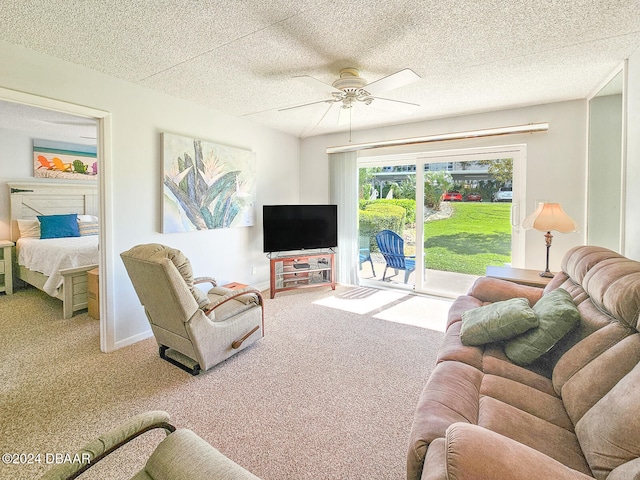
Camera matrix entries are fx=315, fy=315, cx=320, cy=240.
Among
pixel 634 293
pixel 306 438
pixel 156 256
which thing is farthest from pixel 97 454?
pixel 634 293

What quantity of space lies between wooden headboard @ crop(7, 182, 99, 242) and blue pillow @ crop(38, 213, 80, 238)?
23 centimetres

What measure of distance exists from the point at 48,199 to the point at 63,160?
2.34 feet

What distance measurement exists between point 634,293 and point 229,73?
3098mm

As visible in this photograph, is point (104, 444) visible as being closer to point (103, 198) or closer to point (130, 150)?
point (103, 198)

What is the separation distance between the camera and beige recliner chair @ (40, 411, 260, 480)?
983 mm

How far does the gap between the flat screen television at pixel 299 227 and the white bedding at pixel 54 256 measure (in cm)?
222

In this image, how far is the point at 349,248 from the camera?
5078 mm

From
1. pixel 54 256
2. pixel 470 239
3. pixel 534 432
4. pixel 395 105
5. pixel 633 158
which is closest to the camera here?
pixel 534 432

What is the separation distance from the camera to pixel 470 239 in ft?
14.0

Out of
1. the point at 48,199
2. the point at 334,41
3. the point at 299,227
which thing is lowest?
the point at 299,227

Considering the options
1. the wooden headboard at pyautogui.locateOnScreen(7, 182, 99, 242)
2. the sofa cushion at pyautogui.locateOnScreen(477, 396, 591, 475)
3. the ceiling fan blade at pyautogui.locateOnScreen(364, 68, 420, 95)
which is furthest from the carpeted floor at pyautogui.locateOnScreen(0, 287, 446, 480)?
the ceiling fan blade at pyautogui.locateOnScreen(364, 68, 420, 95)

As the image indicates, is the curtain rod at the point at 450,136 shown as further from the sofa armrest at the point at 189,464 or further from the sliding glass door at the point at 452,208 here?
the sofa armrest at the point at 189,464

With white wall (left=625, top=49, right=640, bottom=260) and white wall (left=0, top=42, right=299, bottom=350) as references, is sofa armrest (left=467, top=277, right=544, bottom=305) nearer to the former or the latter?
white wall (left=625, top=49, right=640, bottom=260)

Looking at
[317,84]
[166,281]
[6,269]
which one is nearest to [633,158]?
[317,84]
